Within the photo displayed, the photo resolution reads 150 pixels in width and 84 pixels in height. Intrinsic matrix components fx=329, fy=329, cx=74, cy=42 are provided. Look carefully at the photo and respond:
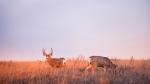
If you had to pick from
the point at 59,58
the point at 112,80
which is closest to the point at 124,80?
the point at 112,80

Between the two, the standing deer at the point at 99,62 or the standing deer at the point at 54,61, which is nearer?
the standing deer at the point at 99,62

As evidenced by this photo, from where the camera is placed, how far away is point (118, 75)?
26.3 feet

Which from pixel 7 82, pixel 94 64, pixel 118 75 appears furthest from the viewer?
pixel 94 64

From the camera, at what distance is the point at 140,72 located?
855 centimetres

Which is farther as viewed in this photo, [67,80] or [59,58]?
[59,58]

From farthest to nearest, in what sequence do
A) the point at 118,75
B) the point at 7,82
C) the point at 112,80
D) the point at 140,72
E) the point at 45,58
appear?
the point at 45,58 → the point at 140,72 → the point at 118,75 → the point at 112,80 → the point at 7,82

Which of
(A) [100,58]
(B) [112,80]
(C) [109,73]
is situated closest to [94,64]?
(A) [100,58]

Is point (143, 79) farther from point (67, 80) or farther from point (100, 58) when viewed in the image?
point (100, 58)

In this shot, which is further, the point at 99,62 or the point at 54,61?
the point at 54,61

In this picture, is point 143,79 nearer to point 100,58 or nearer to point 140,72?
point 140,72

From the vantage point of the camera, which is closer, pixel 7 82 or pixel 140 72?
pixel 7 82

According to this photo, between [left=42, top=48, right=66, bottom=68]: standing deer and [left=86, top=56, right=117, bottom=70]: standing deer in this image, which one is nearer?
[left=86, top=56, right=117, bottom=70]: standing deer

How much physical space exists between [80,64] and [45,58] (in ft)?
6.89

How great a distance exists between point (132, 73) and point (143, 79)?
84 cm
